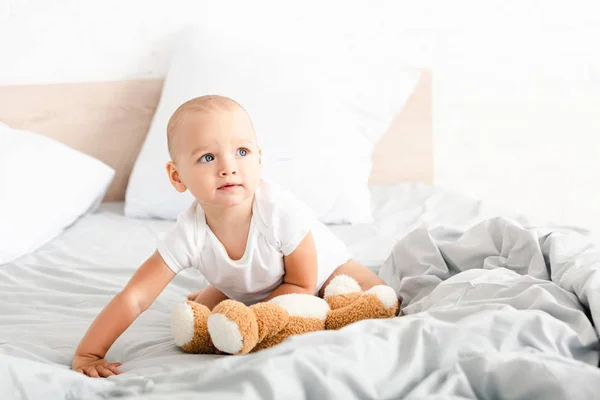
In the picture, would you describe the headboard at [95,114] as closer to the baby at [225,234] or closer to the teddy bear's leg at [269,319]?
the baby at [225,234]

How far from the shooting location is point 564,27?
8.50ft

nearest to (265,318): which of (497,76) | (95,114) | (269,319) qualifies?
(269,319)

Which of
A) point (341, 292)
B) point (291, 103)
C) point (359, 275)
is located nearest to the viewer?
point (341, 292)

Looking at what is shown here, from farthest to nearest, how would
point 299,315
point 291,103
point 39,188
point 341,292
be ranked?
point 291,103 → point 39,188 → point 341,292 → point 299,315

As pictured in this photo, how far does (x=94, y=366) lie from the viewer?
1105 mm

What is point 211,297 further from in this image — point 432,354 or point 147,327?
point 432,354

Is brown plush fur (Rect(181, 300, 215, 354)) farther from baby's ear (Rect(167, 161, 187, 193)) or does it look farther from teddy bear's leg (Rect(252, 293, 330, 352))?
baby's ear (Rect(167, 161, 187, 193))

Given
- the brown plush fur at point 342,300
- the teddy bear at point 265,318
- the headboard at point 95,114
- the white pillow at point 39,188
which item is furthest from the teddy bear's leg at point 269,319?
the headboard at point 95,114

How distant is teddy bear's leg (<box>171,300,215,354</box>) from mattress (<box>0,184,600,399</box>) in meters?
0.02

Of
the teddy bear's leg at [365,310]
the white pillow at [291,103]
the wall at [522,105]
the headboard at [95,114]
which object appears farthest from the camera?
the wall at [522,105]

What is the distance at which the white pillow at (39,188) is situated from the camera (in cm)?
183

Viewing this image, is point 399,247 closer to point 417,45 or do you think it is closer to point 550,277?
point 550,277

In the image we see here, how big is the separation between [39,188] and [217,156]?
2.94 feet

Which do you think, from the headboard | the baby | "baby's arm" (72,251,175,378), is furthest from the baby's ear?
the headboard
